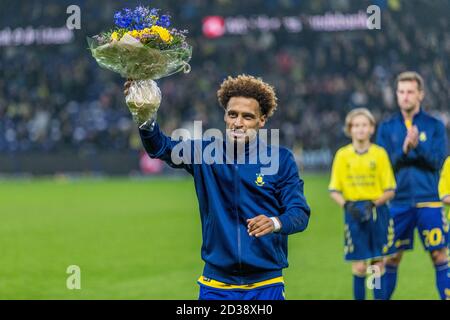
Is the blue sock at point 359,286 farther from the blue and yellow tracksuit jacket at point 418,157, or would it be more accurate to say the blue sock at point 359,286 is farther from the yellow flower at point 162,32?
the yellow flower at point 162,32

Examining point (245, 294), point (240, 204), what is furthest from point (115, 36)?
point (245, 294)

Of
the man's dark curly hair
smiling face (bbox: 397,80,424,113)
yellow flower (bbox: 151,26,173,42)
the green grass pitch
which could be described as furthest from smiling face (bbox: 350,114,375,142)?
yellow flower (bbox: 151,26,173,42)

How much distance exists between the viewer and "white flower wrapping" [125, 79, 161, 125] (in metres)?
5.59

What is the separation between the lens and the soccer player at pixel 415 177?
970 centimetres

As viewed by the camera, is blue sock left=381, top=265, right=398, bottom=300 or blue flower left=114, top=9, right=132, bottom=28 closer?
blue flower left=114, top=9, right=132, bottom=28

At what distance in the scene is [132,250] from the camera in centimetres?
1494

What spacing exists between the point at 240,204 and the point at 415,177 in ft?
14.5

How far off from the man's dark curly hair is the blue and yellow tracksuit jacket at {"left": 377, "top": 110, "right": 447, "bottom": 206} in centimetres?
399

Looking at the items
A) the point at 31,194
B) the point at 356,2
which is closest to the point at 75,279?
the point at 31,194

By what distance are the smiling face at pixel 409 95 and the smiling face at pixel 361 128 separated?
407 millimetres

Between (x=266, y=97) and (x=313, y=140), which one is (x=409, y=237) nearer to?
(x=266, y=97)

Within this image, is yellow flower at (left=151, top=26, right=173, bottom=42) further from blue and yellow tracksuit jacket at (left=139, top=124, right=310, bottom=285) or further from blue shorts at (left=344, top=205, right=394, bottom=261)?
blue shorts at (left=344, top=205, right=394, bottom=261)

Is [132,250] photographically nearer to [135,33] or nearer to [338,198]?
[338,198]

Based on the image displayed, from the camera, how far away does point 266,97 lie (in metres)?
Result: 6.12
